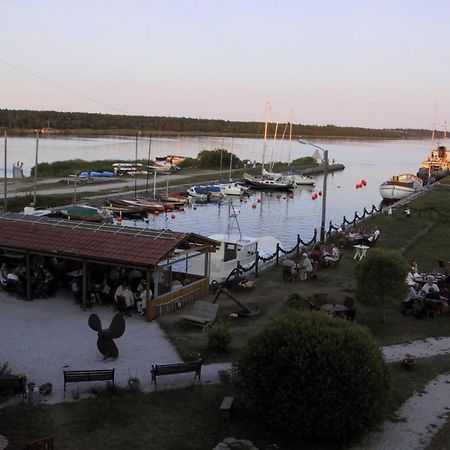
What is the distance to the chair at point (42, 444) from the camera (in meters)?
8.66

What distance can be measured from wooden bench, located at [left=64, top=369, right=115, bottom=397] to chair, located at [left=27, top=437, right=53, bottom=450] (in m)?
2.30

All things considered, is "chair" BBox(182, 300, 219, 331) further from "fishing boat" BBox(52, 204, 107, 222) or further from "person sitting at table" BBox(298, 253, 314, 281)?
"fishing boat" BBox(52, 204, 107, 222)

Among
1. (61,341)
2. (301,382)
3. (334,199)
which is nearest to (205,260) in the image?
(61,341)

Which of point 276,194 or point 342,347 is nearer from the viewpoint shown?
point 342,347

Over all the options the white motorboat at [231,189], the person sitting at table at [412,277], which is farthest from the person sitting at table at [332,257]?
the white motorboat at [231,189]

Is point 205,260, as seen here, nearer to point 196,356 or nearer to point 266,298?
point 266,298

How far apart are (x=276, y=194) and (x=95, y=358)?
185ft

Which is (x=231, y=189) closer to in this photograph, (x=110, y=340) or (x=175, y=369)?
(x=110, y=340)

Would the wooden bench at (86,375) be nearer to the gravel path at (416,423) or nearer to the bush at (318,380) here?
the bush at (318,380)

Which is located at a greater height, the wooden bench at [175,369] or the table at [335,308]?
the table at [335,308]

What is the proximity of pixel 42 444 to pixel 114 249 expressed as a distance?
841cm

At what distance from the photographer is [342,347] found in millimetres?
9484

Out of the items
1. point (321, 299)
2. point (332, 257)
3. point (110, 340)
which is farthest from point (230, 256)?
point (110, 340)

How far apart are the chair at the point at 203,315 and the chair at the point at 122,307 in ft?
5.42
